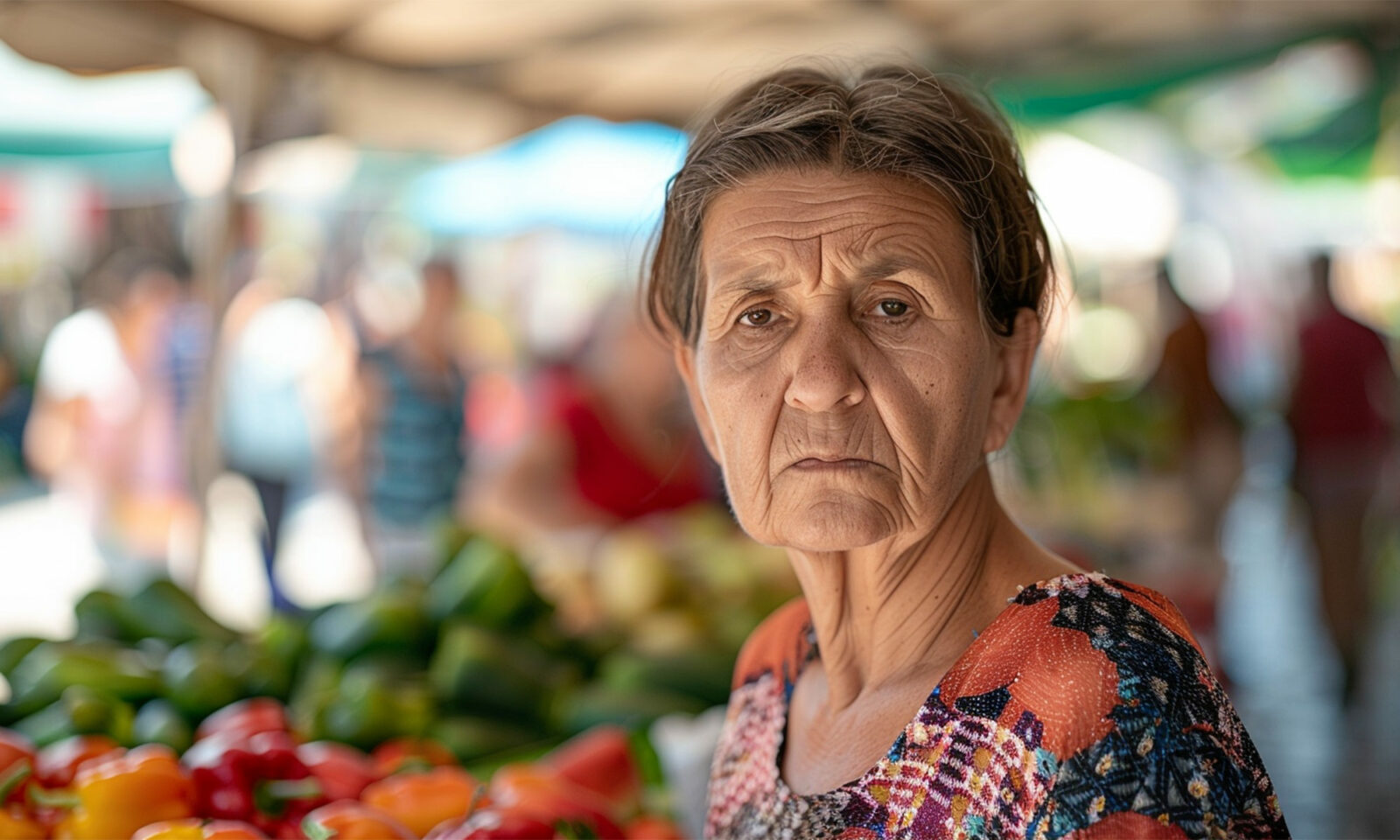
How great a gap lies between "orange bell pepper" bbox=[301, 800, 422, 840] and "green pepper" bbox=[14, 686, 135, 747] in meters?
0.75

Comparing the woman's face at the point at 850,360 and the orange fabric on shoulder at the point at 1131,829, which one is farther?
the woman's face at the point at 850,360

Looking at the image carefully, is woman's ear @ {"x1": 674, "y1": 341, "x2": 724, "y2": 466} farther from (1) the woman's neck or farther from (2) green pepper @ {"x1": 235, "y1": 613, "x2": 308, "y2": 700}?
(2) green pepper @ {"x1": 235, "y1": 613, "x2": 308, "y2": 700}

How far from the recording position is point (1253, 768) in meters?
1.04

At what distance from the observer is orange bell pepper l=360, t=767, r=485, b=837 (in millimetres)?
1922

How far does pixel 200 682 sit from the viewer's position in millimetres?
2531

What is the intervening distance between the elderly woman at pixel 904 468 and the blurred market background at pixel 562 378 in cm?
A: 19

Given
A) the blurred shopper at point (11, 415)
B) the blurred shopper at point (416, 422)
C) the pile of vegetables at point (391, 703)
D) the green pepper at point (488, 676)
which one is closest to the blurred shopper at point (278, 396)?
the blurred shopper at point (416, 422)

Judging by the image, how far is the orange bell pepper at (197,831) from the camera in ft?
5.20

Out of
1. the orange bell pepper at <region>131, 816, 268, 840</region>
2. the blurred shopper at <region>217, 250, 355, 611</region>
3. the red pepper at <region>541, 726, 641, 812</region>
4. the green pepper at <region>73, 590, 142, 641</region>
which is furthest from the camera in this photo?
Answer: the blurred shopper at <region>217, 250, 355, 611</region>

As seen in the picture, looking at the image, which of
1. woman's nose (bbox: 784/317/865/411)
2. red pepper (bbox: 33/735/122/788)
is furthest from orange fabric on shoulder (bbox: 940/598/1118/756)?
red pepper (bbox: 33/735/122/788)

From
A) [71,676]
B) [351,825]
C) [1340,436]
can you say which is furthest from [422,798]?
[1340,436]

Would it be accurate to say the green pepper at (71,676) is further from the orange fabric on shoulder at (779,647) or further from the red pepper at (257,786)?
the orange fabric on shoulder at (779,647)

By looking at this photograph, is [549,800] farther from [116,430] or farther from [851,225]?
[116,430]

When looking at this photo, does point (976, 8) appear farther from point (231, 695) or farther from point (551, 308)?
point (551, 308)
